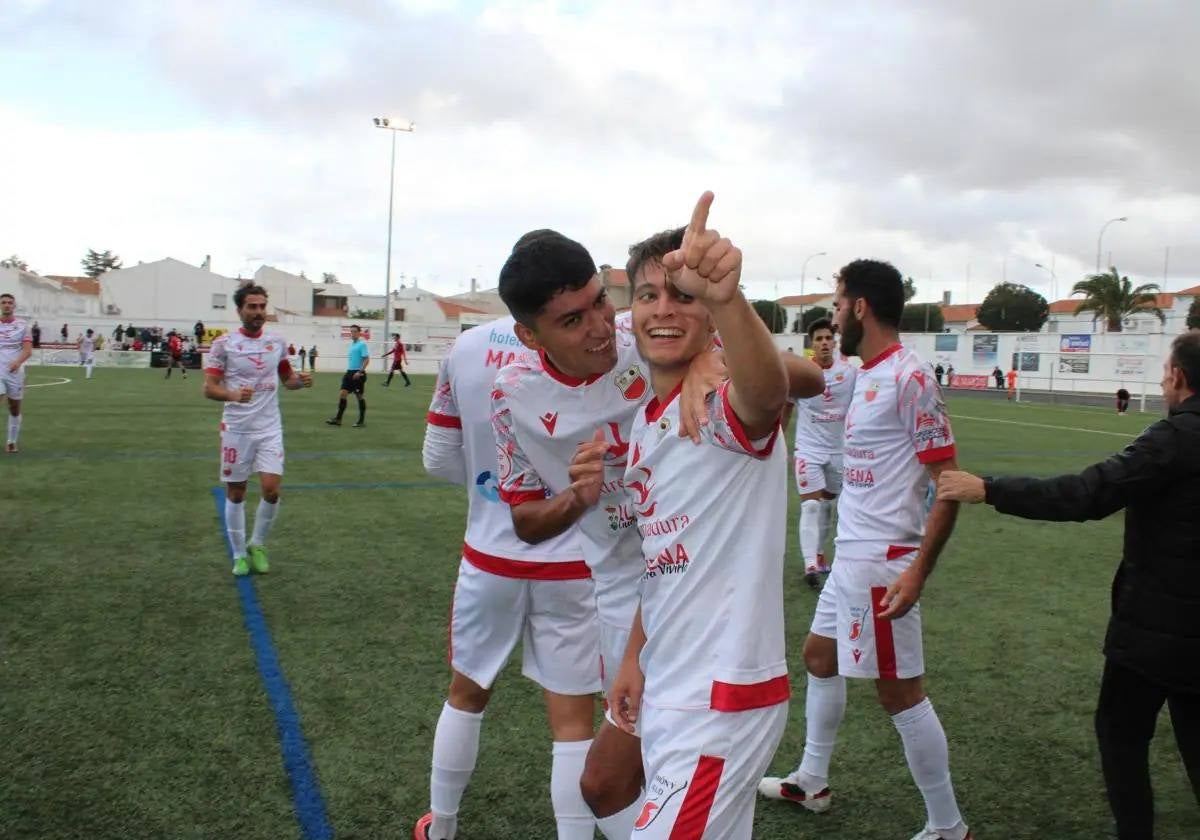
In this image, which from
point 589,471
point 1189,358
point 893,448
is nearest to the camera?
point 589,471

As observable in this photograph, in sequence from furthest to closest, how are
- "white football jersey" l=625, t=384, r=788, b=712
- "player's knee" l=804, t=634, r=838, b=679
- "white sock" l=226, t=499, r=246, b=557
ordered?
"white sock" l=226, t=499, r=246, b=557 < "player's knee" l=804, t=634, r=838, b=679 < "white football jersey" l=625, t=384, r=788, b=712

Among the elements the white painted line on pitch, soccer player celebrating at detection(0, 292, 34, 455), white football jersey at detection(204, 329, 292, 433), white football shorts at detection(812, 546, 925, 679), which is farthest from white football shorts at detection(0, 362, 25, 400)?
the white painted line on pitch

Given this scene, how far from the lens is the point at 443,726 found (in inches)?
134

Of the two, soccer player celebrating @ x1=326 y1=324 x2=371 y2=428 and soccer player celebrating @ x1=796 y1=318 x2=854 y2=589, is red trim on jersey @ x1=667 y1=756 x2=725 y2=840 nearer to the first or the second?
soccer player celebrating @ x1=796 y1=318 x2=854 y2=589

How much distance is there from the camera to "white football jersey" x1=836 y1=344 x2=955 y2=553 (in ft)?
11.7

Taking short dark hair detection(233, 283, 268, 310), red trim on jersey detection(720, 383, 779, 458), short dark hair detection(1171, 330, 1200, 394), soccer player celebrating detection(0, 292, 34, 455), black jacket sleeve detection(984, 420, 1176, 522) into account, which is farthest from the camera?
soccer player celebrating detection(0, 292, 34, 455)

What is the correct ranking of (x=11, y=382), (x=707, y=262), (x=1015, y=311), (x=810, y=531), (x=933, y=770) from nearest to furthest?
(x=707, y=262) → (x=933, y=770) → (x=810, y=531) → (x=11, y=382) → (x=1015, y=311)

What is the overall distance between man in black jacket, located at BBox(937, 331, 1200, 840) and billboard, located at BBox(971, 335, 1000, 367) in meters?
52.6

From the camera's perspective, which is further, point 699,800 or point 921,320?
point 921,320

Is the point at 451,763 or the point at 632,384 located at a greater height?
the point at 632,384

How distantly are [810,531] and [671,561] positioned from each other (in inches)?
227

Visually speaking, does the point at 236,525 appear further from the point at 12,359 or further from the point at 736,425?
the point at 12,359

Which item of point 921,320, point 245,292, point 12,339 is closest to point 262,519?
point 245,292

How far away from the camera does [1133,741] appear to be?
3.14 m
